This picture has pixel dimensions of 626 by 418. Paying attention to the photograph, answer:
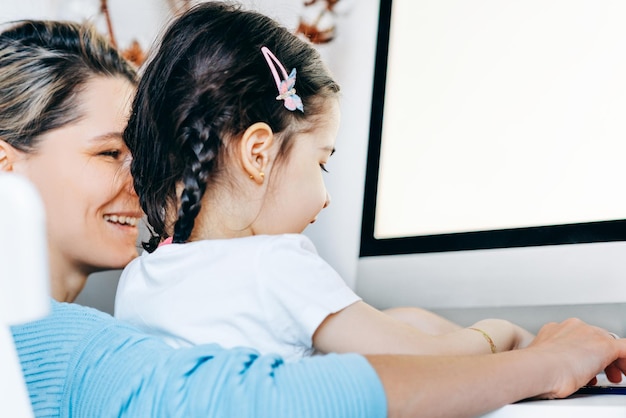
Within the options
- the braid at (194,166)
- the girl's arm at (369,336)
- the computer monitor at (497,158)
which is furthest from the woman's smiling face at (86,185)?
the girl's arm at (369,336)

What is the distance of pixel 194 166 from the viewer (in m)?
0.73

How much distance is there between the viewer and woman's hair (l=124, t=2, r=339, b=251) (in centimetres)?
74

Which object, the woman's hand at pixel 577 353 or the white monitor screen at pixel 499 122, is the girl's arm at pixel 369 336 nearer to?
the woman's hand at pixel 577 353

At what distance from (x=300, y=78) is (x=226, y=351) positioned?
1.27 ft

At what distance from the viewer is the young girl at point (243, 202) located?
1.93 feet

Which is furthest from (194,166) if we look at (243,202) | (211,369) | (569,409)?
(569,409)

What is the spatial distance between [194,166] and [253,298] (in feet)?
0.64

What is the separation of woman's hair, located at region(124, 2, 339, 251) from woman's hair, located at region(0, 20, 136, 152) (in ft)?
0.46

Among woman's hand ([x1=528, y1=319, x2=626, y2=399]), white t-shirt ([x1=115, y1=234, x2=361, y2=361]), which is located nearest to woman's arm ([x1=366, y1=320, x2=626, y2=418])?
woman's hand ([x1=528, y1=319, x2=626, y2=399])

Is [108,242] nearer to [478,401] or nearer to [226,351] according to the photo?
[226,351]

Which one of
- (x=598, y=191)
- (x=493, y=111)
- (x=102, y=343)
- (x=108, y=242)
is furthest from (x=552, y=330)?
(x=108, y=242)

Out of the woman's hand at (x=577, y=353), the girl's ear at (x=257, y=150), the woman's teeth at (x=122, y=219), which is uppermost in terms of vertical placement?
the girl's ear at (x=257, y=150)

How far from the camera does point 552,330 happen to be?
618 millimetres

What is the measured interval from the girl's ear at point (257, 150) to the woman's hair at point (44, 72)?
294 mm
